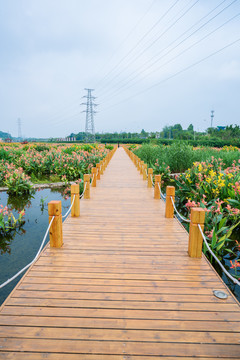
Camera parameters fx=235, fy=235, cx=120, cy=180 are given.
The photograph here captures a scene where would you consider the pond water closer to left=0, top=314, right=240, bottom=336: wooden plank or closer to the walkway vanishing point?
the walkway vanishing point

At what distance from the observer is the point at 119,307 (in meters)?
2.37

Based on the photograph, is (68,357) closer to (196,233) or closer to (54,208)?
(54,208)

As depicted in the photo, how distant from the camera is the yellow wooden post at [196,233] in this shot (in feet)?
10.9

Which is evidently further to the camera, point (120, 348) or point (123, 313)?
point (123, 313)

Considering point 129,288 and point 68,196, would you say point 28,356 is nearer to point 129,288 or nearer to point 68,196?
point 129,288

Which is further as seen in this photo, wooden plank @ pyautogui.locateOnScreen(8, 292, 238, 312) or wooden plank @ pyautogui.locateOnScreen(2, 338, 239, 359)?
wooden plank @ pyautogui.locateOnScreen(8, 292, 238, 312)

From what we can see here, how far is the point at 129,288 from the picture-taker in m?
2.70

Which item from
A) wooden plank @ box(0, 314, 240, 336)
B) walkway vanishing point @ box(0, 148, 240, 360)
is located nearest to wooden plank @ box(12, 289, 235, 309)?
walkway vanishing point @ box(0, 148, 240, 360)

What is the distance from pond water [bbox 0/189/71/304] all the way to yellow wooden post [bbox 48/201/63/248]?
1072mm

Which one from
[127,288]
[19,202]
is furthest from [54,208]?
[19,202]

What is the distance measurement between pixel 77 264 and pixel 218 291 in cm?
180

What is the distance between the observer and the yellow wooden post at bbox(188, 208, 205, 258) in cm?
333

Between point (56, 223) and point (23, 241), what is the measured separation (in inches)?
92.2

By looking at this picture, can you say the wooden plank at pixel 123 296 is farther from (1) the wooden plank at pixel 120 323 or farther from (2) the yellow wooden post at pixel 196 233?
(2) the yellow wooden post at pixel 196 233
